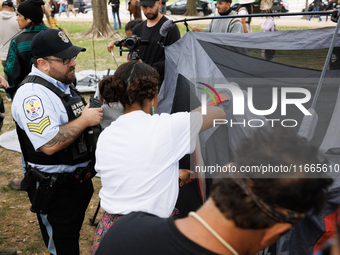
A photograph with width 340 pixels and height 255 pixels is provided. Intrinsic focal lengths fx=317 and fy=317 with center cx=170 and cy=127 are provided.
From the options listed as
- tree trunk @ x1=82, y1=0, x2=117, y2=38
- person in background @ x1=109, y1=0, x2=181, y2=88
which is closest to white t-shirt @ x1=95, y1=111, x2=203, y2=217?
person in background @ x1=109, y1=0, x2=181, y2=88

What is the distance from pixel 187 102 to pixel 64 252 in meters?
1.41

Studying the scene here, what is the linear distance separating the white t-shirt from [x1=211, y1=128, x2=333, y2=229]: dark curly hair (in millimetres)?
499

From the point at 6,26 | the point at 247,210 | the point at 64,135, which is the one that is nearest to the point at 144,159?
the point at 247,210

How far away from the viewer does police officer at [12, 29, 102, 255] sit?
1888 millimetres

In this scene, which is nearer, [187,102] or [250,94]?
[250,94]

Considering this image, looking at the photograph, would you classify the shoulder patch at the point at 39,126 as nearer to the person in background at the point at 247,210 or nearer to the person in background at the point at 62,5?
the person in background at the point at 247,210

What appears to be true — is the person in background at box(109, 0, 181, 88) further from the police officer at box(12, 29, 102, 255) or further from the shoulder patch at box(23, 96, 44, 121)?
the shoulder patch at box(23, 96, 44, 121)

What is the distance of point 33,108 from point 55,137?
0.21m

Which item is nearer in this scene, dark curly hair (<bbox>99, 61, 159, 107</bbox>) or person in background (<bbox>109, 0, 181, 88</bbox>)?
dark curly hair (<bbox>99, 61, 159, 107</bbox>)

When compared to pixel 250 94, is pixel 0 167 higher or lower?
lower

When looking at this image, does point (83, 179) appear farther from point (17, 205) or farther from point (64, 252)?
point (17, 205)

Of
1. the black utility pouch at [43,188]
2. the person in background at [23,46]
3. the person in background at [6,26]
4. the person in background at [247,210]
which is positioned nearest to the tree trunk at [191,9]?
the person in background at [6,26]

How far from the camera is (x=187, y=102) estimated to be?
2.46m

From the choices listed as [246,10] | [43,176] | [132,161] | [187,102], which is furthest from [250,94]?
[246,10]
